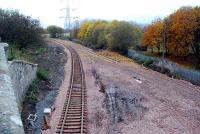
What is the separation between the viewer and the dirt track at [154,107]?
64.8 feet

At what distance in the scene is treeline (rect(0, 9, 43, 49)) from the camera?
4072cm

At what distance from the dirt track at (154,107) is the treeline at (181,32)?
1768cm

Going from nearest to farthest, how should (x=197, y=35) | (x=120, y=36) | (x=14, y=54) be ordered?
(x=14, y=54) < (x=197, y=35) < (x=120, y=36)

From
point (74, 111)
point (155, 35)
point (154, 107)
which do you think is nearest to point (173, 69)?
point (155, 35)

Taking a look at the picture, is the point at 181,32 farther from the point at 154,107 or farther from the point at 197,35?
the point at 154,107

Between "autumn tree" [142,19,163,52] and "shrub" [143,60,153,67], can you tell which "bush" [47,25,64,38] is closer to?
"autumn tree" [142,19,163,52]

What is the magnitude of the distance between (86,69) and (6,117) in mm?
33786

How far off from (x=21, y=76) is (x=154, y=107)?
8.57 metres

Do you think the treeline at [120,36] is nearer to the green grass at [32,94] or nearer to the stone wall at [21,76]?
the stone wall at [21,76]

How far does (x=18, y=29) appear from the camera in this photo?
41562 mm

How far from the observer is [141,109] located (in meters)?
23.9

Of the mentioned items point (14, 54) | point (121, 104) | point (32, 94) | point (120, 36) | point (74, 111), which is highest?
point (14, 54)

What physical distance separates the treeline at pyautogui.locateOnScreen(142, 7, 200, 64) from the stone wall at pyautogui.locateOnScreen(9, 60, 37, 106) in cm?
2641

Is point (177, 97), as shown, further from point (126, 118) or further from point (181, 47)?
point (181, 47)
